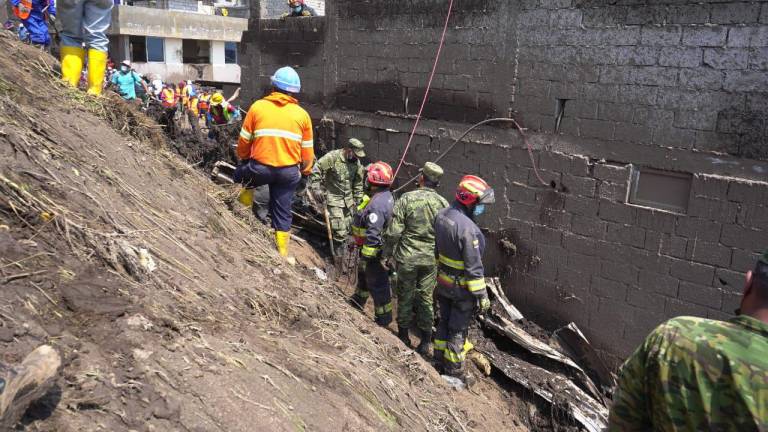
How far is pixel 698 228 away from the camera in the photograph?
5262 mm

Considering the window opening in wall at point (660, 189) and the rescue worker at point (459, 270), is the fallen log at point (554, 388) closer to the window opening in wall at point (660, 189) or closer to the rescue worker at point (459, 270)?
the rescue worker at point (459, 270)

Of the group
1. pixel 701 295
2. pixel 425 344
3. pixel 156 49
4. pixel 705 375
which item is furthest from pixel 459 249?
pixel 156 49

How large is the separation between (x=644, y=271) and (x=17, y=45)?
20.6ft

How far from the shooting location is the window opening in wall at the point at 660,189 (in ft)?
17.7

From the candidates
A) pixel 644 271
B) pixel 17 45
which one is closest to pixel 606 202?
pixel 644 271

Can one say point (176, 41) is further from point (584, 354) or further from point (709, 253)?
point (709, 253)

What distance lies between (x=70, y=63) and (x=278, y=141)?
6.60 feet

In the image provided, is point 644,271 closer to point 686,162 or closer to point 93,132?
point 686,162

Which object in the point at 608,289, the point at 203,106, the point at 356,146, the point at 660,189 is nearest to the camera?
the point at 660,189

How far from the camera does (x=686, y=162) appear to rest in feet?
17.3

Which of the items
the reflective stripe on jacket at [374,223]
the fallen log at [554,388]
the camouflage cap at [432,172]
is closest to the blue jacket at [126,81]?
the reflective stripe on jacket at [374,223]

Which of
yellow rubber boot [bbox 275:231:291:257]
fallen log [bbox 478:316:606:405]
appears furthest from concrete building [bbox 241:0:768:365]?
yellow rubber boot [bbox 275:231:291:257]

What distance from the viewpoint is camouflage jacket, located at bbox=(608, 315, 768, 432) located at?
167 cm

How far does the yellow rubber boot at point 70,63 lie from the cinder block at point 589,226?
5.17m
